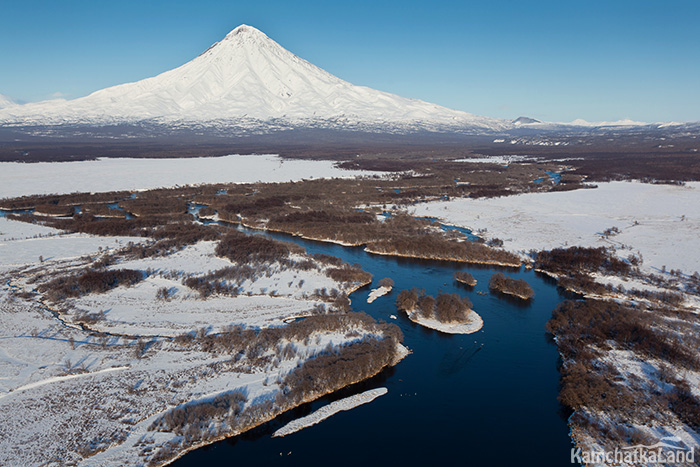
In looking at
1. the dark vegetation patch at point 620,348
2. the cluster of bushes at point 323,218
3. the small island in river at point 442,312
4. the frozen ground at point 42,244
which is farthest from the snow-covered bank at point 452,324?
the frozen ground at point 42,244

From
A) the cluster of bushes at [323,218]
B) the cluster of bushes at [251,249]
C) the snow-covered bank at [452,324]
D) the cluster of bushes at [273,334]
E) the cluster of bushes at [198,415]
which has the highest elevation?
the cluster of bushes at [251,249]

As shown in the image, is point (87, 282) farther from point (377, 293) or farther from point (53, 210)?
point (53, 210)

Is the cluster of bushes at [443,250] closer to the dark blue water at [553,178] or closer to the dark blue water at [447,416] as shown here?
the dark blue water at [447,416]

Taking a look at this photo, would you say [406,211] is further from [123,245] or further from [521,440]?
[521,440]

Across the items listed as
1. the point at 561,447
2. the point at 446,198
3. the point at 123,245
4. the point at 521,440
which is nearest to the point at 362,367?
the point at 521,440

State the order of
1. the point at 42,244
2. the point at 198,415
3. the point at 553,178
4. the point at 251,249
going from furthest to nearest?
the point at 553,178, the point at 42,244, the point at 251,249, the point at 198,415

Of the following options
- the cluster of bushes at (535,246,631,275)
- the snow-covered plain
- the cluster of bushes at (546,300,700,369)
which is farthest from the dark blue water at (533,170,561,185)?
the snow-covered plain

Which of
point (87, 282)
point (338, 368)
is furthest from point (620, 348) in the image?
point (87, 282)
